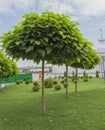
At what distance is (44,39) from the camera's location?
17.8ft

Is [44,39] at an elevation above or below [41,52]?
above

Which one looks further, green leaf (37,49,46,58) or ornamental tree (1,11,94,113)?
ornamental tree (1,11,94,113)

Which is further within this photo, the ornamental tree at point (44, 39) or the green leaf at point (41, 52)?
the ornamental tree at point (44, 39)

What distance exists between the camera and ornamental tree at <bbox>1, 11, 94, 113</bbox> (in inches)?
215

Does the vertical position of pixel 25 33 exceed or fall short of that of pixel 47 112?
it exceeds it

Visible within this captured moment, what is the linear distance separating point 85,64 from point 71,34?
515cm

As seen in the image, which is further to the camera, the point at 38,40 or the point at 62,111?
the point at 62,111

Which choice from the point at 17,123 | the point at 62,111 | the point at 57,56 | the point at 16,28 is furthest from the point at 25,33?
the point at 62,111

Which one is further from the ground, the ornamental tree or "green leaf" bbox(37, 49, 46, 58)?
the ornamental tree

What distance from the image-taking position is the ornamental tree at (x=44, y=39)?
5.45 metres

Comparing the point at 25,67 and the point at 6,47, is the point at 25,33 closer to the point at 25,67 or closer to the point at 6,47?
the point at 6,47

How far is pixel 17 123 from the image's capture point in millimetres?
5445

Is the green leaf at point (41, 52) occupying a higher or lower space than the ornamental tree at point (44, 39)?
lower

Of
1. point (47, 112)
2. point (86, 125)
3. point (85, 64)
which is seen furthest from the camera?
point (85, 64)
